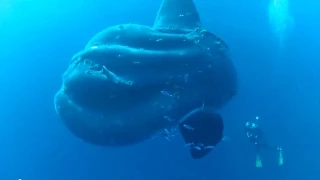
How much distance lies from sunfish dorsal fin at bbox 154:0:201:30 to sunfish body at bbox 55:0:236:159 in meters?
1.09

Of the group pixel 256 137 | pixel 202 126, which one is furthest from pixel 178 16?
pixel 256 137

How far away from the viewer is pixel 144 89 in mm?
5871

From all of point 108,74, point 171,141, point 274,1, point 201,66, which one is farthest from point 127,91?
point 274,1

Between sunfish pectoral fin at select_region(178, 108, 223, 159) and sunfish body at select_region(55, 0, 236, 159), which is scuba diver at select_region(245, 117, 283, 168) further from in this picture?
sunfish pectoral fin at select_region(178, 108, 223, 159)

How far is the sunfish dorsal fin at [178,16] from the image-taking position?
24.1 feet

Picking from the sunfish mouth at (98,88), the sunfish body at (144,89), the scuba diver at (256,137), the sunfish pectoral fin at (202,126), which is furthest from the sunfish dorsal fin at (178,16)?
the scuba diver at (256,137)

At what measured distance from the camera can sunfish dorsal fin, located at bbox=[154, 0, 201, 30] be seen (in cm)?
735

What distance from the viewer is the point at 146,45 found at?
6145 millimetres

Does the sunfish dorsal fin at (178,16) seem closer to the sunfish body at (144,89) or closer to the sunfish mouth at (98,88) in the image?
the sunfish body at (144,89)

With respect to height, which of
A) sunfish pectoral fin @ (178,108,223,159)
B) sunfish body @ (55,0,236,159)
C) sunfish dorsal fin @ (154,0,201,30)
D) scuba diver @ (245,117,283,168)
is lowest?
sunfish pectoral fin @ (178,108,223,159)

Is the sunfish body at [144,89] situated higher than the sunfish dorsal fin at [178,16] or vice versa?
the sunfish dorsal fin at [178,16]

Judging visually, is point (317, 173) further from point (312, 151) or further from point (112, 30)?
point (112, 30)

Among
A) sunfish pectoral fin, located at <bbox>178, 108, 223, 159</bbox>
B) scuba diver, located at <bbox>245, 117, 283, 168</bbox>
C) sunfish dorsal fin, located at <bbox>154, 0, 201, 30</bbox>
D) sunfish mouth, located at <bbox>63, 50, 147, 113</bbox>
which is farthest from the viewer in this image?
scuba diver, located at <bbox>245, 117, 283, 168</bbox>

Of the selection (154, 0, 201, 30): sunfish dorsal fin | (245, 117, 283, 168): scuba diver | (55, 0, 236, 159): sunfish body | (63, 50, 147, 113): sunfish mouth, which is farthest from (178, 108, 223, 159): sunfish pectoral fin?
(245, 117, 283, 168): scuba diver
